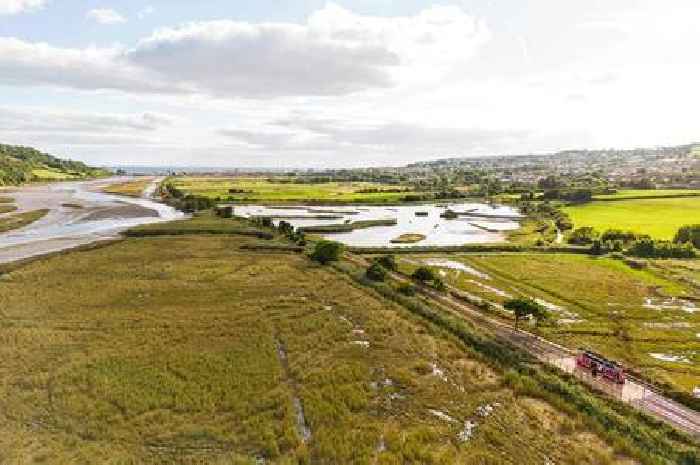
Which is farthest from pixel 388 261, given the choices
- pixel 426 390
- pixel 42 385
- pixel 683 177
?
pixel 683 177

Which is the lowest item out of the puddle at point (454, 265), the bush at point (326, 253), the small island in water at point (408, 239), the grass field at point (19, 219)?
the puddle at point (454, 265)

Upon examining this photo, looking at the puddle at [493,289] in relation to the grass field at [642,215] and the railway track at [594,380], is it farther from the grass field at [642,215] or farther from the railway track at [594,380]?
the grass field at [642,215]

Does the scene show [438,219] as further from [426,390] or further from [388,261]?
[426,390]

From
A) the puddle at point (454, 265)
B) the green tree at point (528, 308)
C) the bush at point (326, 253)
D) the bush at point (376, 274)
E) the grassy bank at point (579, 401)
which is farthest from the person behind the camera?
the puddle at point (454, 265)

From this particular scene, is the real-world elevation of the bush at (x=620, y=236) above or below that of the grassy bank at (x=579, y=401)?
above

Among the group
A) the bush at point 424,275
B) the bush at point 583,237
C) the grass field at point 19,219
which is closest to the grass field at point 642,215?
the bush at point 583,237

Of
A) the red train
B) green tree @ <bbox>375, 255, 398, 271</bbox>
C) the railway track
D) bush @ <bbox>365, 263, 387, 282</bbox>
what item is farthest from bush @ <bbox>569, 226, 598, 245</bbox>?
the red train

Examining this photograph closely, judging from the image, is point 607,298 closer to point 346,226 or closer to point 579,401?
point 579,401
